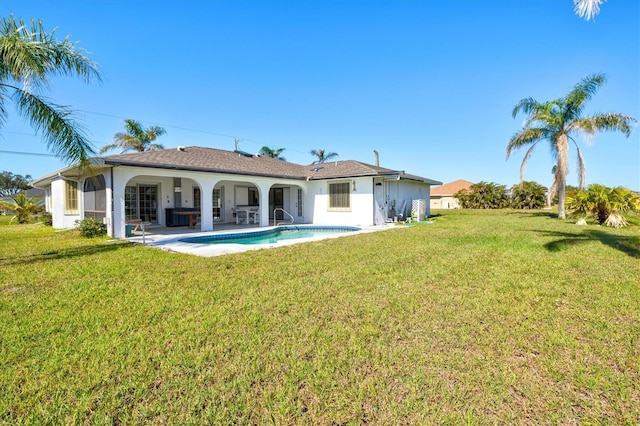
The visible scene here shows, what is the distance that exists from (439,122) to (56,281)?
25616 mm

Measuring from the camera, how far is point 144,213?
16906 mm

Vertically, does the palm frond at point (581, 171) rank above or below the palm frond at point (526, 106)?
below

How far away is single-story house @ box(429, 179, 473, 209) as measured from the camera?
49153 mm

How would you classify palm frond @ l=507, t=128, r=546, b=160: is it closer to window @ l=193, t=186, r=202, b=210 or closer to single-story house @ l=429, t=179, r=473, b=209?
window @ l=193, t=186, r=202, b=210

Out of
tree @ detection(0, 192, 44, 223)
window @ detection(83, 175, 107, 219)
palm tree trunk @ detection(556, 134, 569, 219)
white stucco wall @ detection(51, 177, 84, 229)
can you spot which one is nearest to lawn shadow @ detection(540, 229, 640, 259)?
palm tree trunk @ detection(556, 134, 569, 219)

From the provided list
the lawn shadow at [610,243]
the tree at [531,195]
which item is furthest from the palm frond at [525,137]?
the tree at [531,195]

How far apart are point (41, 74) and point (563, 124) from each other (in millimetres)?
25622

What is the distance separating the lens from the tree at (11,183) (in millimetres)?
59125

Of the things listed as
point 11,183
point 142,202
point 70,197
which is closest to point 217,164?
point 142,202

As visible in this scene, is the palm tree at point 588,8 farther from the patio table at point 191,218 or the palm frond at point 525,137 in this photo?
the patio table at point 191,218

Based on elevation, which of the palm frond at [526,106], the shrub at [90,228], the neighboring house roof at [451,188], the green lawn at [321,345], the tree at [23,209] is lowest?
the green lawn at [321,345]

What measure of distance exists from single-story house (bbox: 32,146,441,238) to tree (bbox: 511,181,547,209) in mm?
17965

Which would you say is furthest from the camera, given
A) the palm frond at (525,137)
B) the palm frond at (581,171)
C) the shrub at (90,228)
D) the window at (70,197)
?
the palm frond at (525,137)

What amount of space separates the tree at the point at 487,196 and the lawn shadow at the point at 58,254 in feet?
116
